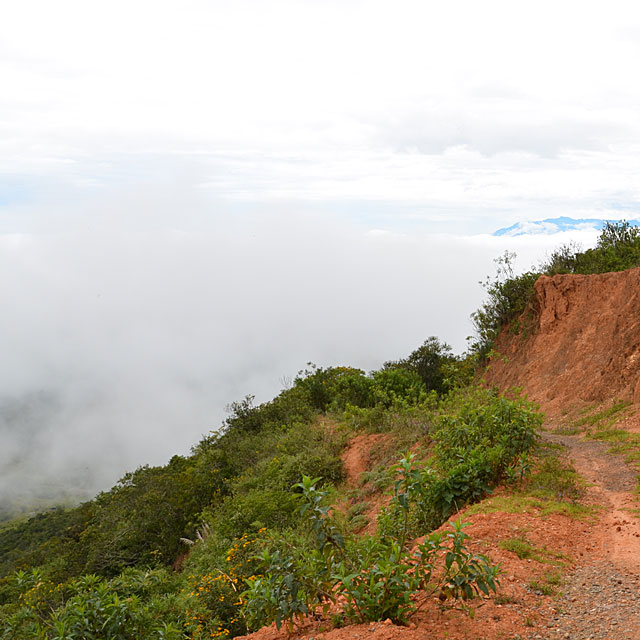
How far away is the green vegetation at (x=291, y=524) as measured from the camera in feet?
14.5

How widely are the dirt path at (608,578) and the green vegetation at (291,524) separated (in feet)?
2.60

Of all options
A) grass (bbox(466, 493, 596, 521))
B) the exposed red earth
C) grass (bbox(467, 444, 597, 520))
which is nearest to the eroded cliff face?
the exposed red earth

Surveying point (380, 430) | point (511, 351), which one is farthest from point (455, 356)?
point (380, 430)

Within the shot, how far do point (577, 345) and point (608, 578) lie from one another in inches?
554

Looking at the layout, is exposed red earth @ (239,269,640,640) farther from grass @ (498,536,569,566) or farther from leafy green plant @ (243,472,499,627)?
leafy green plant @ (243,472,499,627)

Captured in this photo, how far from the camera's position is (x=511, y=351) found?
21469 mm

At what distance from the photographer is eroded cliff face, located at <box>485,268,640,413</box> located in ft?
48.0

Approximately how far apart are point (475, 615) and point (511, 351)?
18391 mm

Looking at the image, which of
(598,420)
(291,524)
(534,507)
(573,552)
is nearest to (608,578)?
(573,552)

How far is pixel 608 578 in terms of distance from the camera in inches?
197

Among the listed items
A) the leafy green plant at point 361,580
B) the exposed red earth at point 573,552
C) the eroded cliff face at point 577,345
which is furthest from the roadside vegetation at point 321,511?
the eroded cliff face at point 577,345

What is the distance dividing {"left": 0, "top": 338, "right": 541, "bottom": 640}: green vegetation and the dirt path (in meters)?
0.79

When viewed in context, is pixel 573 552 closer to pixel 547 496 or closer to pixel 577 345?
pixel 547 496

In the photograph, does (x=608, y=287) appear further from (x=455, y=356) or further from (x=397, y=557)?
(x=397, y=557)
